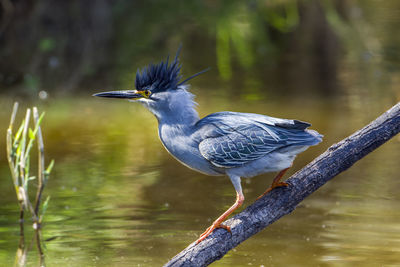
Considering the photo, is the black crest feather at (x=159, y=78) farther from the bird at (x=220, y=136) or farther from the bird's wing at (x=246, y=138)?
the bird's wing at (x=246, y=138)

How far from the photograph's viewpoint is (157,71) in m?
4.23

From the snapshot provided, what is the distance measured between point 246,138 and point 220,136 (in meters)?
0.15

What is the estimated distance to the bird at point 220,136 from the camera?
13.2 feet

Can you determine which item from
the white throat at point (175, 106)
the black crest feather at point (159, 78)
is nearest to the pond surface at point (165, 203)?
the white throat at point (175, 106)

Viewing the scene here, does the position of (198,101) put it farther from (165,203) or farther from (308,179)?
(308,179)

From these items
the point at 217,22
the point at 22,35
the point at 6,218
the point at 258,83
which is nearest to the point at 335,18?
the point at 217,22

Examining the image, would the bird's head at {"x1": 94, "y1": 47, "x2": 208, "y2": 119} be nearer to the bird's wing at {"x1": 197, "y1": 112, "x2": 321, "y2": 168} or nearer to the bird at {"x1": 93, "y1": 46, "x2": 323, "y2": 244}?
the bird at {"x1": 93, "y1": 46, "x2": 323, "y2": 244}

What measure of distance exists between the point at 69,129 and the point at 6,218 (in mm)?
2643

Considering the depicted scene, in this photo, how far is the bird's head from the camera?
420cm

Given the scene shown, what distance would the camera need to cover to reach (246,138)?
4113 millimetres

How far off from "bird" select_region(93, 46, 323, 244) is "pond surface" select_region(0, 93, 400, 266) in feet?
3.95

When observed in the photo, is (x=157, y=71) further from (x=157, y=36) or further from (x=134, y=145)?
(x=157, y=36)

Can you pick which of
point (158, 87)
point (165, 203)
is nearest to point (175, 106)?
point (158, 87)

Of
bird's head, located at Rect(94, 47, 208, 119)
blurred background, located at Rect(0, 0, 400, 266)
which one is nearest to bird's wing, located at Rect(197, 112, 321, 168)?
bird's head, located at Rect(94, 47, 208, 119)
